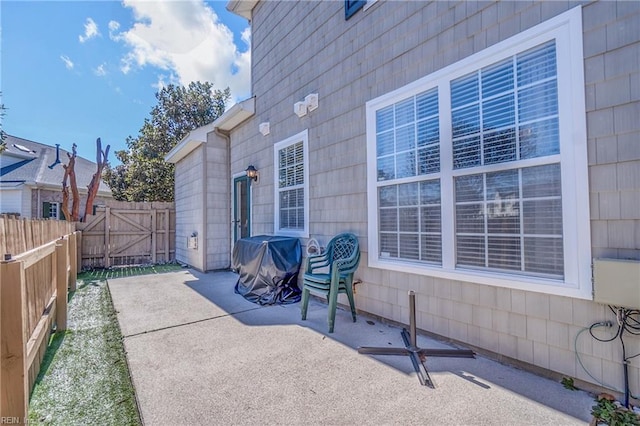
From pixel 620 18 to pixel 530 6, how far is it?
24.5 inches

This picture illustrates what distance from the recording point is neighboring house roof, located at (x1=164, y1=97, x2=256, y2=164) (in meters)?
6.26

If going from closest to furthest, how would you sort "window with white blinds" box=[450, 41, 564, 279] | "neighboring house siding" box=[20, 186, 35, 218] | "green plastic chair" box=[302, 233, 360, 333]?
"window with white blinds" box=[450, 41, 564, 279], "green plastic chair" box=[302, 233, 360, 333], "neighboring house siding" box=[20, 186, 35, 218]

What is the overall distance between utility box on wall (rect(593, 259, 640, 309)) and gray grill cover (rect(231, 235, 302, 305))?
11.6 feet

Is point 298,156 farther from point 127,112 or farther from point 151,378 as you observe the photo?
point 127,112

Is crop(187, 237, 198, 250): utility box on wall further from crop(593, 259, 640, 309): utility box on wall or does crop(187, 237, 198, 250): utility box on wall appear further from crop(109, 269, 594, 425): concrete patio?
crop(593, 259, 640, 309): utility box on wall

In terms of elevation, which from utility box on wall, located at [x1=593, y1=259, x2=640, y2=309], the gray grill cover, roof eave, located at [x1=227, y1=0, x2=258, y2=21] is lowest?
the gray grill cover

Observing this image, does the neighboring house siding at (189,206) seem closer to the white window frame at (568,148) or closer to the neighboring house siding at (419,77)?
the neighboring house siding at (419,77)

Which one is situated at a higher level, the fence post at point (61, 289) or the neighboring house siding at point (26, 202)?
the neighboring house siding at point (26, 202)

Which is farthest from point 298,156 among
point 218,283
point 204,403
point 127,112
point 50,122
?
point 50,122

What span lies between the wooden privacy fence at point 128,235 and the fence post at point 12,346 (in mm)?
7754

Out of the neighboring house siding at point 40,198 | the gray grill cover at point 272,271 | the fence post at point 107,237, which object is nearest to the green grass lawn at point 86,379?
the gray grill cover at point 272,271

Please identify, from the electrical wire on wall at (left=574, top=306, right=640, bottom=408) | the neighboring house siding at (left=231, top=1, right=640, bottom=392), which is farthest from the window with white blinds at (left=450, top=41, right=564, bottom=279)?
the electrical wire on wall at (left=574, top=306, right=640, bottom=408)

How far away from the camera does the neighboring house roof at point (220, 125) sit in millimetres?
6262

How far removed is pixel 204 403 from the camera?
201cm
